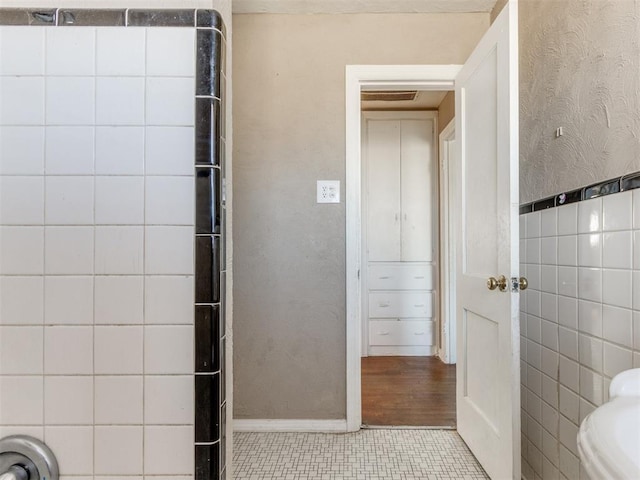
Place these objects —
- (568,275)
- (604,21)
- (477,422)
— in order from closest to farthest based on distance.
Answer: (604,21) < (568,275) < (477,422)

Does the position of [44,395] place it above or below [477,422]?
above

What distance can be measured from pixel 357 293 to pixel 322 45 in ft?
4.53

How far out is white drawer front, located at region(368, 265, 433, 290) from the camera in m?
3.27

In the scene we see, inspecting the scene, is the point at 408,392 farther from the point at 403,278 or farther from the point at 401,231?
the point at 401,231

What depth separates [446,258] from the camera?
3.15 meters

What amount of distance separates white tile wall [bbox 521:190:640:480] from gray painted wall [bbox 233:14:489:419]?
89 cm

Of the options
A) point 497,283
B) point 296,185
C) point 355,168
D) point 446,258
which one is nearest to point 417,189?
point 446,258

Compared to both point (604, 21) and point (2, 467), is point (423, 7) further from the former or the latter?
point (2, 467)

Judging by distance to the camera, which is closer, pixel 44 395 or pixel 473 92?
pixel 44 395

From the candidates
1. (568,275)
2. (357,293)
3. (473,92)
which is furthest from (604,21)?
(357,293)

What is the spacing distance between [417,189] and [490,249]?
1891 millimetres

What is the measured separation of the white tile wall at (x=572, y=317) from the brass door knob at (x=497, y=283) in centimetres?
17

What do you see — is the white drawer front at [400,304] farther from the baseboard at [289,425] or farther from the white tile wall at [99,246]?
the white tile wall at [99,246]

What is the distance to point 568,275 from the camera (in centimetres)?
121
